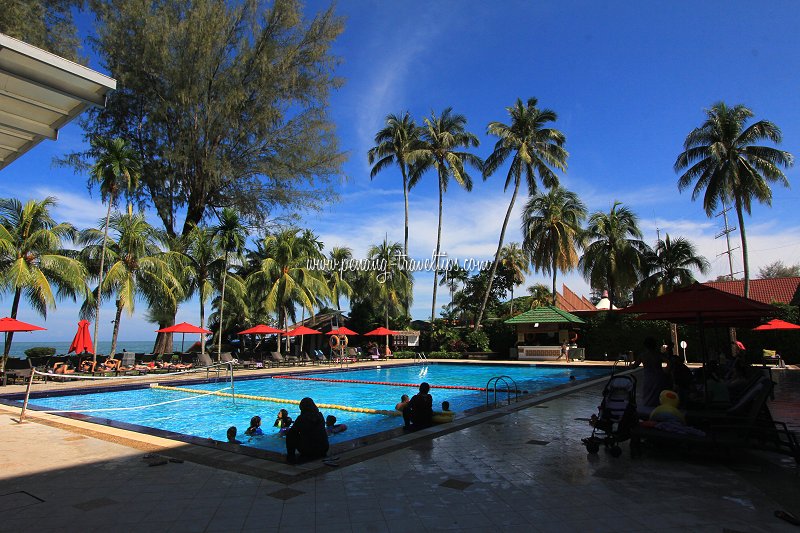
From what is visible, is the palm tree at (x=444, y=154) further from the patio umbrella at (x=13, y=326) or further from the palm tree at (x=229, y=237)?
the patio umbrella at (x=13, y=326)

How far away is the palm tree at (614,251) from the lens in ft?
→ 96.8

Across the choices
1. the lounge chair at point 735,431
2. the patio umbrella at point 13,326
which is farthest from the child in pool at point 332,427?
the patio umbrella at point 13,326

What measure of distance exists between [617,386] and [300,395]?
477 inches

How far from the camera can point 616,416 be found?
6.46 metres

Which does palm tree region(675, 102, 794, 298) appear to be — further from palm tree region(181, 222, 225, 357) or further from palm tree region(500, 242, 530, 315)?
palm tree region(181, 222, 225, 357)

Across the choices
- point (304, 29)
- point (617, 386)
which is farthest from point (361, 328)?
point (617, 386)

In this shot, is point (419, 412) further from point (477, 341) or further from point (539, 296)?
point (539, 296)

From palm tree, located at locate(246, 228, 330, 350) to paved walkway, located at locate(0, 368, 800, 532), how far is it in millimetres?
23743

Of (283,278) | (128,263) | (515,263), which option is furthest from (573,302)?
(128,263)

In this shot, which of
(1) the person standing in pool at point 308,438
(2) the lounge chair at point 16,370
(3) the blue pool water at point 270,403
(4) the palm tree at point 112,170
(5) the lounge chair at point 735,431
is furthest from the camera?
(4) the palm tree at point 112,170

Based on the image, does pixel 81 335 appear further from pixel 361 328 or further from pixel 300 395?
pixel 361 328

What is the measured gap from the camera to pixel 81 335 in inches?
721

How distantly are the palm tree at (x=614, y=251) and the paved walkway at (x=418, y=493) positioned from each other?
82.5 feet

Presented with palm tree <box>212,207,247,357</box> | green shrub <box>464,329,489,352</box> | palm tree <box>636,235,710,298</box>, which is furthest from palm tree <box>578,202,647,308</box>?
palm tree <box>212,207,247,357</box>
